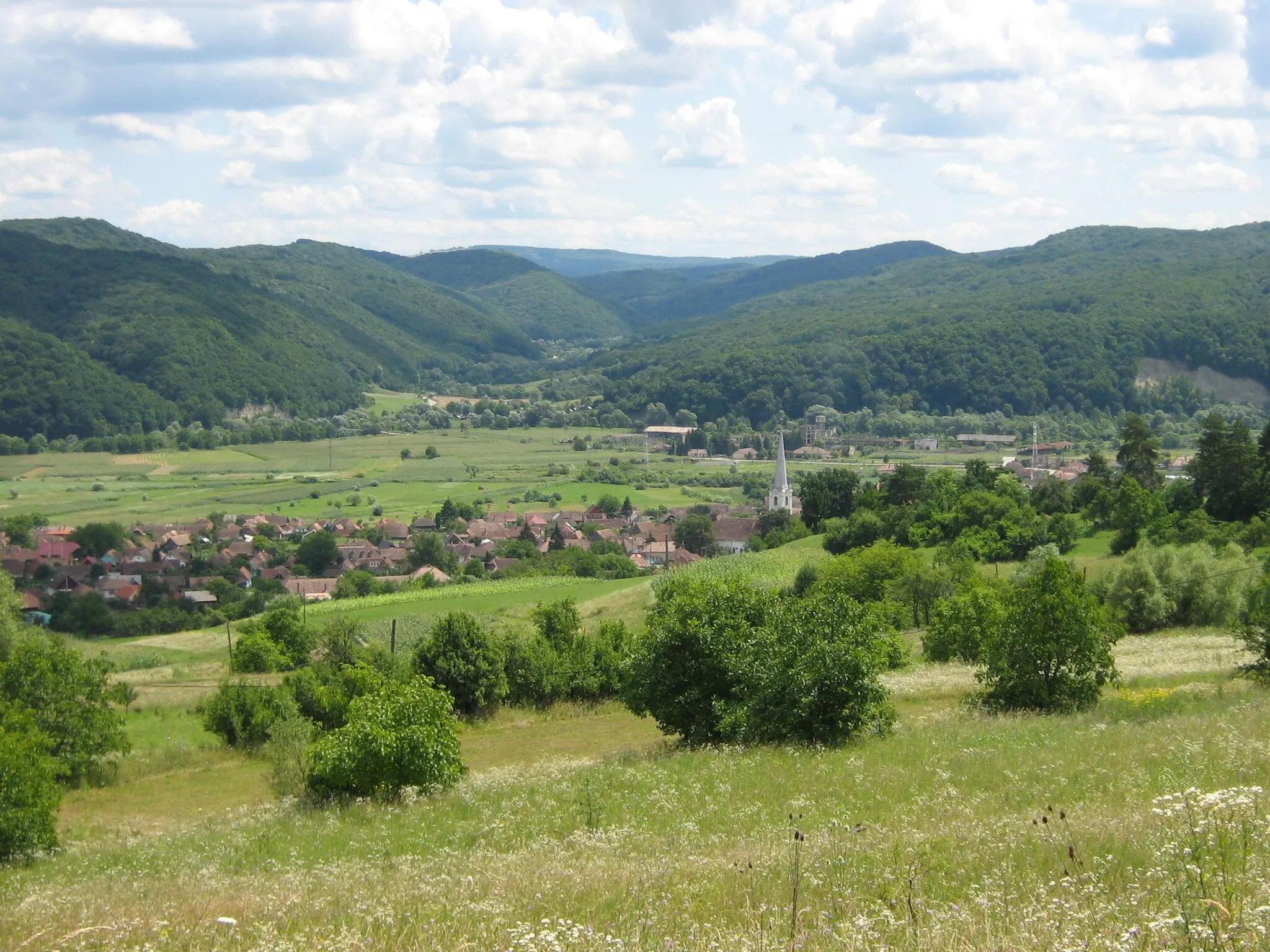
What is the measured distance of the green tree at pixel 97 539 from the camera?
7144cm

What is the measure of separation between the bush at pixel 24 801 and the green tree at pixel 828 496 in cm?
5004

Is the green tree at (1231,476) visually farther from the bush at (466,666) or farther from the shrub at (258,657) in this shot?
the shrub at (258,657)

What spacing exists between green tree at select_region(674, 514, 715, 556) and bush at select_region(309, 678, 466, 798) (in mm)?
55104

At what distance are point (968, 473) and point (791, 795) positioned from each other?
47676 millimetres

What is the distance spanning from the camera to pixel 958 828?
852cm

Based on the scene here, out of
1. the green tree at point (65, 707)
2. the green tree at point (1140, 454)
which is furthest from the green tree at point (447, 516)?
the green tree at point (65, 707)

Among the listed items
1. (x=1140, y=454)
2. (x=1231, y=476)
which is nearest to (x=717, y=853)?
(x=1231, y=476)

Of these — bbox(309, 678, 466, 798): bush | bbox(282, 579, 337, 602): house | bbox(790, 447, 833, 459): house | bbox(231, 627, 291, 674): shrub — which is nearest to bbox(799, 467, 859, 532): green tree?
bbox(282, 579, 337, 602): house

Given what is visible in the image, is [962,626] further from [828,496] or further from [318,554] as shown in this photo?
[318,554]

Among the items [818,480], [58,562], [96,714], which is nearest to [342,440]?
[58,562]

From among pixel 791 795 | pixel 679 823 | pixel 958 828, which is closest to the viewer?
pixel 958 828

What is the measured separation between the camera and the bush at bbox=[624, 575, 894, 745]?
56.0ft

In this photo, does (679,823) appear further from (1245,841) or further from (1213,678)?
(1213,678)

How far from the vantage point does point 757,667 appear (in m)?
18.1
